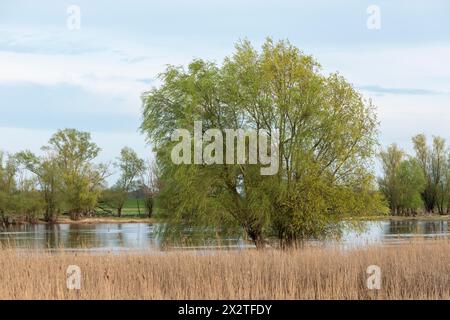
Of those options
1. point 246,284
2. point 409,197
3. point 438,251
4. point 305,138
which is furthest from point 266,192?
point 409,197

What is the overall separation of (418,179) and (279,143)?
4147 centimetres

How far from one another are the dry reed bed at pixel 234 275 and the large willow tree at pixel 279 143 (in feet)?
36.9

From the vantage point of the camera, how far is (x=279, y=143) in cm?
2841

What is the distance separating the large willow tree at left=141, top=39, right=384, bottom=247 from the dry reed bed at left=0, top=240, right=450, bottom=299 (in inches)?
443

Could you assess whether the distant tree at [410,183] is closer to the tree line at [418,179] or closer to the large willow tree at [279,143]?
the tree line at [418,179]

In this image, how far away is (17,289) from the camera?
12.1m

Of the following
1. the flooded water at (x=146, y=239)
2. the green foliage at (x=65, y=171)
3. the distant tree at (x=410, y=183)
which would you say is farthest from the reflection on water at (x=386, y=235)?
the green foliage at (x=65, y=171)

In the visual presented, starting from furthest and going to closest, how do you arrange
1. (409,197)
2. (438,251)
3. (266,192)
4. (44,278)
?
(409,197)
(266,192)
(438,251)
(44,278)

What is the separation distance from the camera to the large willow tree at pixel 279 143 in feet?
90.7

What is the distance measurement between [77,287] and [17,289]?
1078mm

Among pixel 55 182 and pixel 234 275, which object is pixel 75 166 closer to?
pixel 55 182

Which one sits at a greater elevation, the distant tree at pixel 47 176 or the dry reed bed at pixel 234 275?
the distant tree at pixel 47 176

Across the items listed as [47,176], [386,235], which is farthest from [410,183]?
[47,176]
